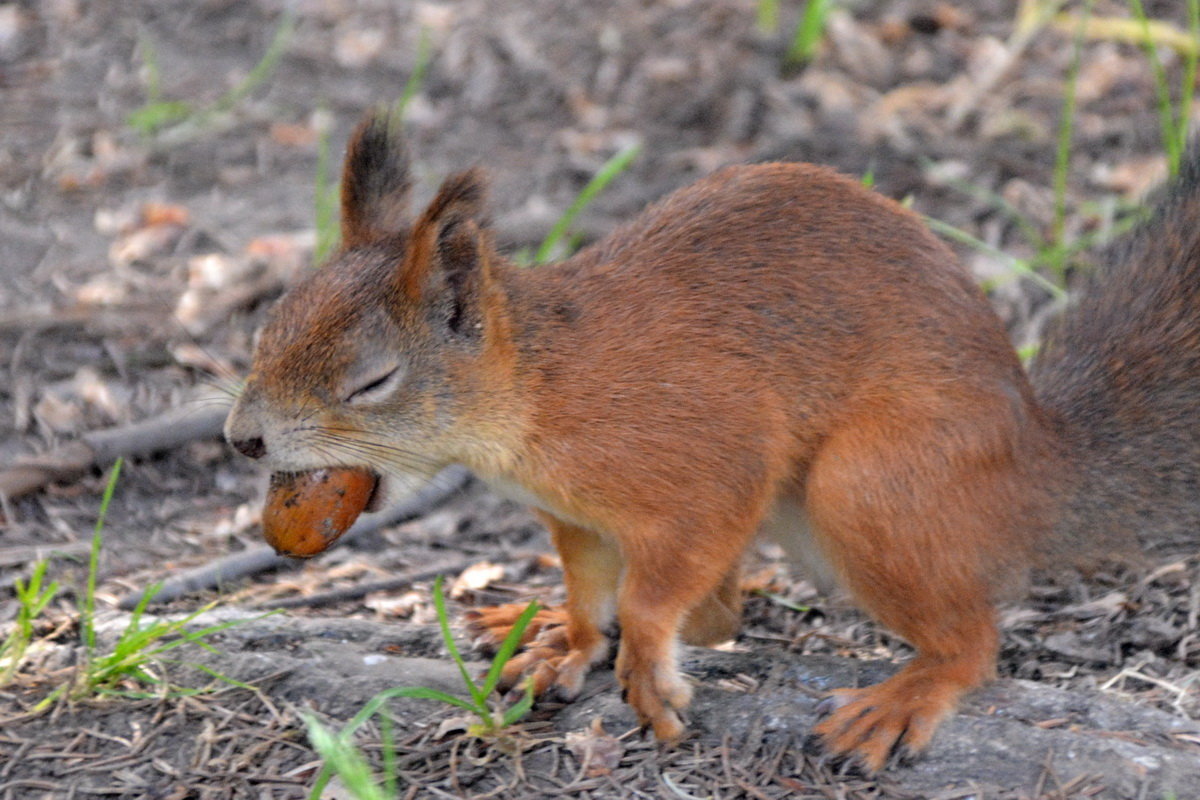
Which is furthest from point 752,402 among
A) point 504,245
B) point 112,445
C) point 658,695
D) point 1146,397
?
point 112,445

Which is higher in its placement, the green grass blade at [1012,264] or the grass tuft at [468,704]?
the green grass blade at [1012,264]

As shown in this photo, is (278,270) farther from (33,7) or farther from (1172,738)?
(1172,738)

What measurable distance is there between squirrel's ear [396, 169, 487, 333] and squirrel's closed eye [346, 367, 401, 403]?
140 mm

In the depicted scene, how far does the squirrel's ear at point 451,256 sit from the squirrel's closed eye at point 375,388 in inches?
5.5

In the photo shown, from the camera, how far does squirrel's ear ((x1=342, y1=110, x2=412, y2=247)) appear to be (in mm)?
2832

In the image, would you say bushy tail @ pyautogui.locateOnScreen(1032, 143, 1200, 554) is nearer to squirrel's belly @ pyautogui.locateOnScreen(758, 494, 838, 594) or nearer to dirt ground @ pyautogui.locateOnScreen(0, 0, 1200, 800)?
dirt ground @ pyautogui.locateOnScreen(0, 0, 1200, 800)

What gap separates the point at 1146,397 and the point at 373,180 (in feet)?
5.06

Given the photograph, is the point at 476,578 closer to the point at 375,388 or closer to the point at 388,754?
the point at 375,388

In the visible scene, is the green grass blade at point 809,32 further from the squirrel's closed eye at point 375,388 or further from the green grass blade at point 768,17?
the squirrel's closed eye at point 375,388

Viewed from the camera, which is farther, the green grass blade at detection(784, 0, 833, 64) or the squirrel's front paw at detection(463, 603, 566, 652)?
the green grass blade at detection(784, 0, 833, 64)

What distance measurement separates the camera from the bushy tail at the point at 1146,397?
2.76 m

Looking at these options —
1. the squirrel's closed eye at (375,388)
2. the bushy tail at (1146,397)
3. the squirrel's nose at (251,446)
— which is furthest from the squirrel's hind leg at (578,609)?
the bushy tail at (1146,397)

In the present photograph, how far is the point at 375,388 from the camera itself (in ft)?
8.45

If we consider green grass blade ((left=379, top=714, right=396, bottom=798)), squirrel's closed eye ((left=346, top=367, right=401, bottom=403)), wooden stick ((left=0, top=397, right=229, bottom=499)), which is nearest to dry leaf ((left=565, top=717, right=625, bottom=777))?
green grass blade ((left=379, top=714, right=396, bottom=798))
